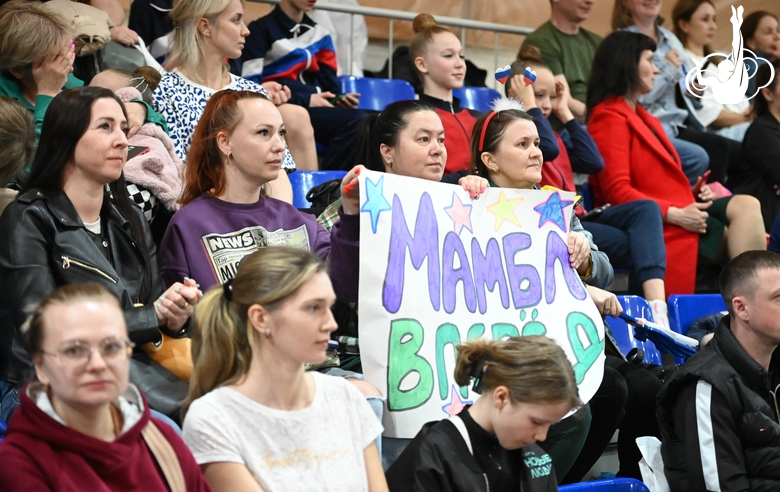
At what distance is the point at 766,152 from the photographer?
5.91 m

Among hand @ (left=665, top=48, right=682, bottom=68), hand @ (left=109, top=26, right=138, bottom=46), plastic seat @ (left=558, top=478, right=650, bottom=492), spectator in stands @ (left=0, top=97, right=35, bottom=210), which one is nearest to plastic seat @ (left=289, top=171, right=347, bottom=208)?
hand @ (left=109, top=26, right=138, bottom=46)

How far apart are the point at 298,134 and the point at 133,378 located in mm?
2382

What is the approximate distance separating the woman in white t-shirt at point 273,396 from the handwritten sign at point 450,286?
0.52 meters

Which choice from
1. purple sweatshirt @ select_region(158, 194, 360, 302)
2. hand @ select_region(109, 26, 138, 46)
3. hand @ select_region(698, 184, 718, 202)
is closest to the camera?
purple sweatshirt @ select_region(158, 194, 360, 302)

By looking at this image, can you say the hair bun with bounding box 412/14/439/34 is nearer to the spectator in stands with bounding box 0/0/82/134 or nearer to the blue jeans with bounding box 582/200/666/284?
the blue jeans with bounding box 582/200/666/284

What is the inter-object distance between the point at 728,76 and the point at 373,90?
2666 mm

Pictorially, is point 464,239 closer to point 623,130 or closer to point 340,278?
point 340,278

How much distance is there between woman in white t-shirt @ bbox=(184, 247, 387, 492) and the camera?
211cm

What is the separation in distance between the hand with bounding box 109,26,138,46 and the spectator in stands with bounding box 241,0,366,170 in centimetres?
72

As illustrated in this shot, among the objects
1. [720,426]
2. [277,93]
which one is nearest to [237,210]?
[720,426]

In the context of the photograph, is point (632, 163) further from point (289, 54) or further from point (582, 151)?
point (289, 54)

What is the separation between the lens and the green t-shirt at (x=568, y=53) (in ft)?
20.6

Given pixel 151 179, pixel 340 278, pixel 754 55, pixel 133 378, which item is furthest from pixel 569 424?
pixel 754 55

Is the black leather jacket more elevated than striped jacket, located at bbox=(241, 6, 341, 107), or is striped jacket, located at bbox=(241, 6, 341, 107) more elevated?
striped jacket, located at bbox=(241, 6, 341, 107)
